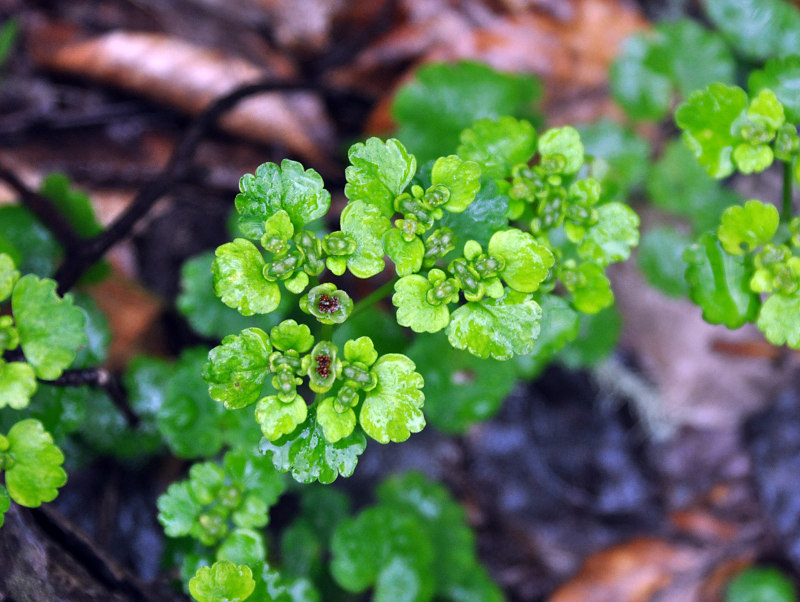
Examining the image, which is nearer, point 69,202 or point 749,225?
point 749,225

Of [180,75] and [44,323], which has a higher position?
[180,75]

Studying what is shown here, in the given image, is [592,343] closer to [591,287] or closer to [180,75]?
[591,287]

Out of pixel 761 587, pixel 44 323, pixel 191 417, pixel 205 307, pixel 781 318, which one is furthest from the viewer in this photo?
pixel 761 587

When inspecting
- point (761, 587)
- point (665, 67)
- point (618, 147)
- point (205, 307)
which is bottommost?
point (205, 307)

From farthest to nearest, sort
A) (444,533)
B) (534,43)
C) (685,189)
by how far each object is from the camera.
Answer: (534,43) → (685,189) → (444,533)

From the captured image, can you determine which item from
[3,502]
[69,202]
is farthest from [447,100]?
[3,502]

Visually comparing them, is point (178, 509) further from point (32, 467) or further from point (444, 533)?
point (444, 533)

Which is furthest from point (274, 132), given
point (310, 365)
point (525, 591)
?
point (525, 591)

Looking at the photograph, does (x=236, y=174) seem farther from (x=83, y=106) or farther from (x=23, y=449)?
(x=23, y=449)
